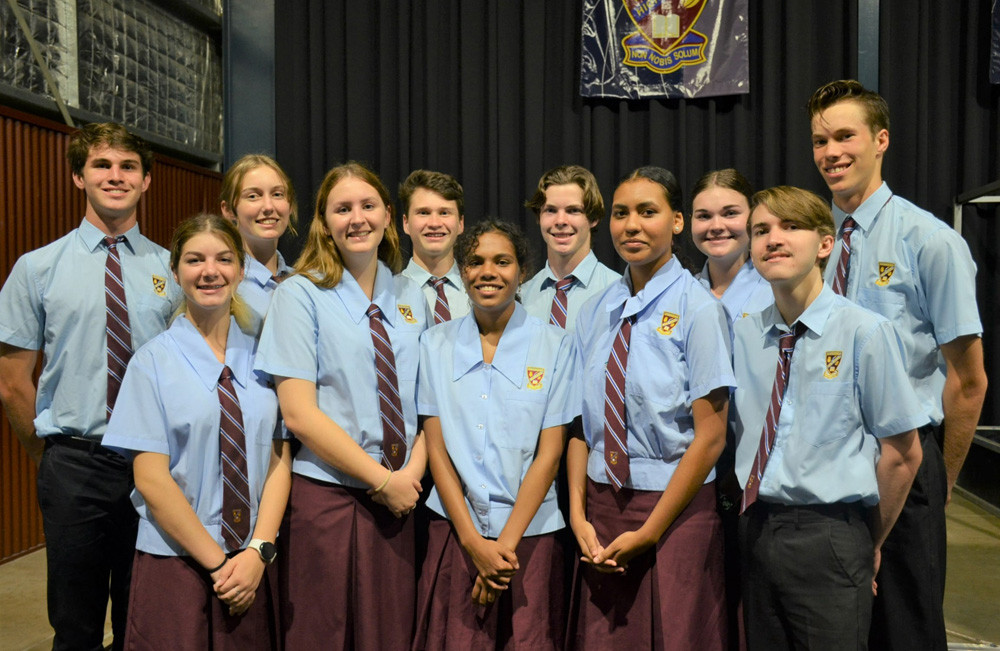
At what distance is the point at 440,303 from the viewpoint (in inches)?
112

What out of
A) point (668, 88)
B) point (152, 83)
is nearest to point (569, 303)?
point (668, 88)

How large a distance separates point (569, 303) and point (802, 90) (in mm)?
3257

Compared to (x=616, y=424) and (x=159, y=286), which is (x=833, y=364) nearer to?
(x=616, y=424)

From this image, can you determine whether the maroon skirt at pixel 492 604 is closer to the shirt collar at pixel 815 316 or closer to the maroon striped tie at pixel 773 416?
the maroon striped tie at pixel 773 416

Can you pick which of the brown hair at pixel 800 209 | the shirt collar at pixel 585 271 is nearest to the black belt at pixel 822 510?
the brown hair at pixel 800 209

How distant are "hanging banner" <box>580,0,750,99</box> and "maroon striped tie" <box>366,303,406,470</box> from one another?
12.0ft

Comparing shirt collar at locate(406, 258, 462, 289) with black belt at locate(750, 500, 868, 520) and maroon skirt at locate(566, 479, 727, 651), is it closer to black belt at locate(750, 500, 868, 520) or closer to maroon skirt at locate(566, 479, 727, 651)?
maroon skirt at locate(566, 479, 727, 651)

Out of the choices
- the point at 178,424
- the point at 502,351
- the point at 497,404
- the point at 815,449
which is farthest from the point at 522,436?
the point at 178,424

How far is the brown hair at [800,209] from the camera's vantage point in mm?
1910

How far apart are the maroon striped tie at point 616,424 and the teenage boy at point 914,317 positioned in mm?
667

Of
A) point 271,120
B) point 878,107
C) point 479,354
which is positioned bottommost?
point 479,354

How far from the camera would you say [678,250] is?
2400 mm

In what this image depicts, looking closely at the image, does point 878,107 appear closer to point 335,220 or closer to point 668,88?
point 335,220

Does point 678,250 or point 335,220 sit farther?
point 678,250
